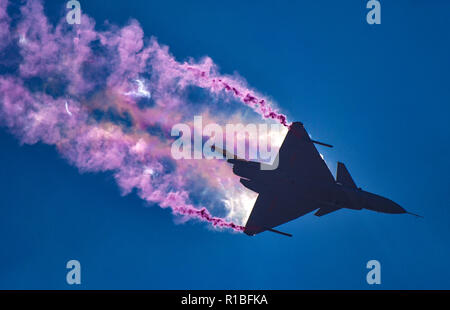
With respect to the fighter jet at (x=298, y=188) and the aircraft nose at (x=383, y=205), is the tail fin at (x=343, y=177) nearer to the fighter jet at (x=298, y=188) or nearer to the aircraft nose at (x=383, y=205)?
the fighter jet at (x=298, y=188)

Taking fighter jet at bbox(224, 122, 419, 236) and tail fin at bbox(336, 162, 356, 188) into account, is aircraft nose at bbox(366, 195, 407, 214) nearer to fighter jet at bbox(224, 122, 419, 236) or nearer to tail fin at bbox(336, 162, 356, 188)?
fighter jet at bbox(224, 122, 419, 236)

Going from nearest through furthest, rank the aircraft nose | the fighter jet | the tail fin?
the fighter jet
the aircraft nose
the tail fin

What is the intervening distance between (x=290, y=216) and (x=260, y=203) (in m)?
4.54

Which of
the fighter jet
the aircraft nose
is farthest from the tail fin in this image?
the aircraft nose

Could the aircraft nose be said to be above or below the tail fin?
below

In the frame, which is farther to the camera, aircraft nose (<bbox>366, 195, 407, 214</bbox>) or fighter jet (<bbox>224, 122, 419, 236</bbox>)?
aircraft nose (<bbox>366, 195, 407, 214</bbox>)

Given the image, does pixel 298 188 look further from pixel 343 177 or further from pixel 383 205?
pixel 383 205

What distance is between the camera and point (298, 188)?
4484 cm

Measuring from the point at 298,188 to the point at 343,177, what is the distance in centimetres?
702

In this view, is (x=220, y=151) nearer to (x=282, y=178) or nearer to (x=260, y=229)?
(x=282, y=178)

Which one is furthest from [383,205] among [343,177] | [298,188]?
[298,188]

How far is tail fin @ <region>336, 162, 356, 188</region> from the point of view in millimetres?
46881

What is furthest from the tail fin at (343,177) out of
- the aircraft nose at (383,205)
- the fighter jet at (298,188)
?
the aircraft nose at (383,205)

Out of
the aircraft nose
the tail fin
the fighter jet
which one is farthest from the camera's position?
the tail fin
